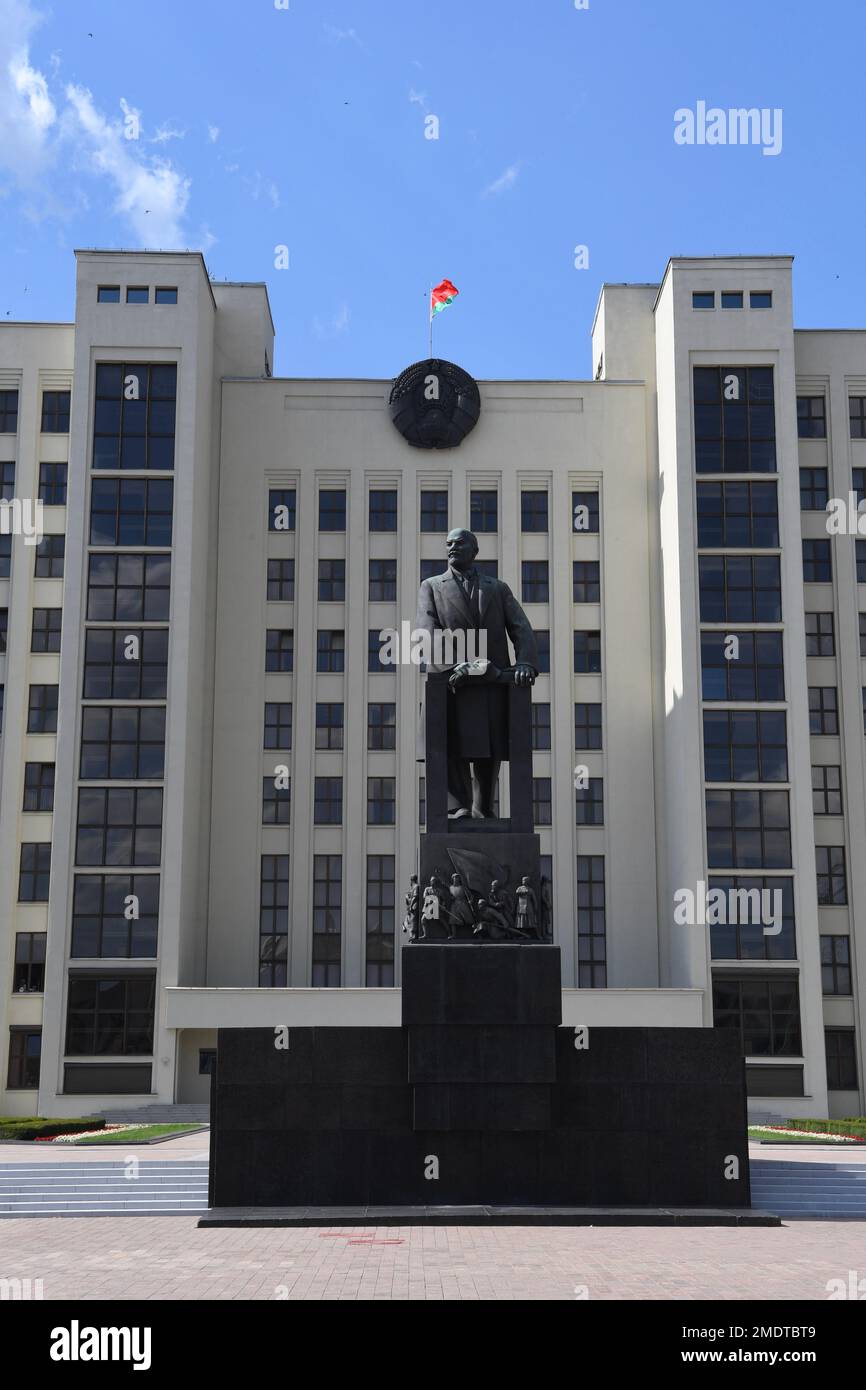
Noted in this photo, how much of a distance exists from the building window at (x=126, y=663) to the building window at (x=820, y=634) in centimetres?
2214

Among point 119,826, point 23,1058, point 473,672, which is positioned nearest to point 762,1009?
point 119,826

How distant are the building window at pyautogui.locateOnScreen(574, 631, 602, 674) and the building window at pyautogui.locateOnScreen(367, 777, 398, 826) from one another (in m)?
7.69

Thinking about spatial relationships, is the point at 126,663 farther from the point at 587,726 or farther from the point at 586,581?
the point at 586,581

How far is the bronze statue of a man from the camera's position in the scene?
19016 mm

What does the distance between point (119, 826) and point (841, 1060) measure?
2463 cm

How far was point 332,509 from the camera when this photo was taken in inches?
1975

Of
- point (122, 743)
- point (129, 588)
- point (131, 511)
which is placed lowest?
point (122, 743)

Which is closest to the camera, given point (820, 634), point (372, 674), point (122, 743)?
point (122, 743)

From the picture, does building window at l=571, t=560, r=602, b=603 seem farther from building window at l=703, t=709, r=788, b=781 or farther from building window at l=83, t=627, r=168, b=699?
building window at l=83, t=627, r=168, b=699

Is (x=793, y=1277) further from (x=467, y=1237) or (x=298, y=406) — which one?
(x=298, y=406)

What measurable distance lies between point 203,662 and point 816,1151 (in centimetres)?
2760

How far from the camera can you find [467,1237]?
599 inches

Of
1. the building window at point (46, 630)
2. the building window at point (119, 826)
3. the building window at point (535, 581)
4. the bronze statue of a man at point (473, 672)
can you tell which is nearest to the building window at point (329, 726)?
the building window at point (119, 826)

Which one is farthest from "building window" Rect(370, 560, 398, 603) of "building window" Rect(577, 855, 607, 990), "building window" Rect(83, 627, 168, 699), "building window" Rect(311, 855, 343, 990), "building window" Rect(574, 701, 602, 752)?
"building window" Rect(577, 855, 607, 990)
